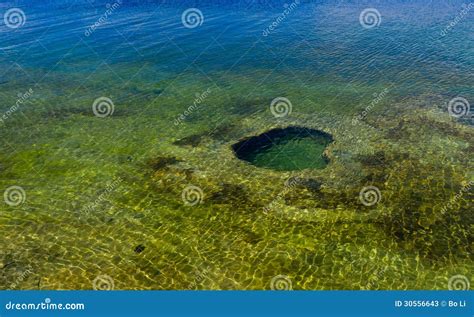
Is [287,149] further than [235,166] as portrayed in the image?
Yes

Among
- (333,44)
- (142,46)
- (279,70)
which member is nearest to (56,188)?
(279,70)

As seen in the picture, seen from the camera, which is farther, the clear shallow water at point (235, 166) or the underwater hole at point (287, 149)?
the underwater hole at point (287, 149)

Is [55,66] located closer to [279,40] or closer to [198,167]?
[279,40]

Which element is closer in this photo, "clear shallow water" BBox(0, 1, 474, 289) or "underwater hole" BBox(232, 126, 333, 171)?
"clear shallow water" BBox(0, 1, 474, 289)

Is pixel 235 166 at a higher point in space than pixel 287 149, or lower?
higher
